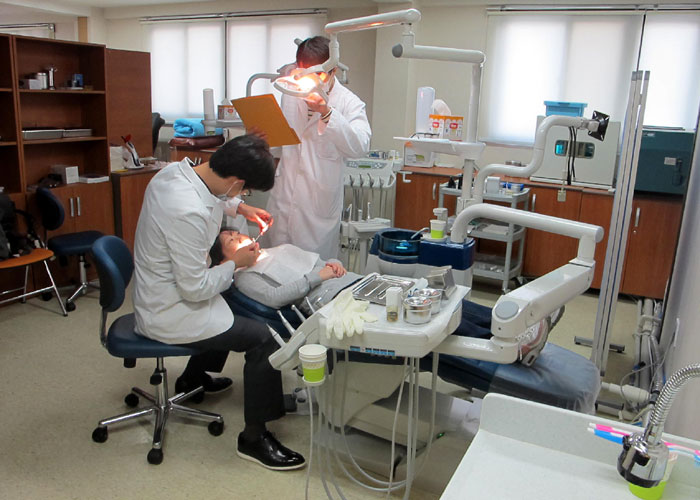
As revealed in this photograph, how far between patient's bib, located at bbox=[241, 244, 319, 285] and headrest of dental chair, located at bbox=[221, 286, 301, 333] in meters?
0.12

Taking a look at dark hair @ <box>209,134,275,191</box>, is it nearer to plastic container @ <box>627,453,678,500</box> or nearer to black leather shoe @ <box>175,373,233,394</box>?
black leather shoe @ <box>175,373,233,394</box>

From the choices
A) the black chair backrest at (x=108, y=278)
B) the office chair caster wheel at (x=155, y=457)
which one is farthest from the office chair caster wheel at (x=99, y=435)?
the black chair backrest at (x=108, y=278)

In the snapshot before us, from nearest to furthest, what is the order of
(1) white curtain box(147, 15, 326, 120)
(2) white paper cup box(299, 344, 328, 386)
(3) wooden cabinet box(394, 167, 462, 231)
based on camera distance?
1. (2) white paper cup box(299, 344, 328, 386)
2. (3) wooden cabinet box(394, 167, 462, 231)
3. (1) white curtain box(147, 15, 326, 120)

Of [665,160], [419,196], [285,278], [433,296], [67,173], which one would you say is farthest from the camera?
[419,196]

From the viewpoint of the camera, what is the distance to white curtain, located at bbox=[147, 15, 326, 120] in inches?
248

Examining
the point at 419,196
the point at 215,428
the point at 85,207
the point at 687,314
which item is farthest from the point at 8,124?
→ the point at 687,314

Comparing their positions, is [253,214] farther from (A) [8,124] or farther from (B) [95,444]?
(A) [8,124]

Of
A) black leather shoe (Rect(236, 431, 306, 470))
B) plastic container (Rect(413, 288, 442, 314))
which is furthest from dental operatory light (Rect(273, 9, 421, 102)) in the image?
black leather shoe (Rect(236, 431, 306, 470))

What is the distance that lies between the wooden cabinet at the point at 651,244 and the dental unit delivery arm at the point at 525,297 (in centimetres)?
258

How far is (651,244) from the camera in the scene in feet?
13.2

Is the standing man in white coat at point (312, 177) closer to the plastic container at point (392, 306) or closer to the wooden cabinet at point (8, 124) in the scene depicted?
the plastic container at point (392, 306)

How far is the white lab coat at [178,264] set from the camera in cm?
202

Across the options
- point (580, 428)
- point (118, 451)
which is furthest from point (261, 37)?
point (580, 428)

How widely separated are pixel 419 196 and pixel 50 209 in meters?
2.72
